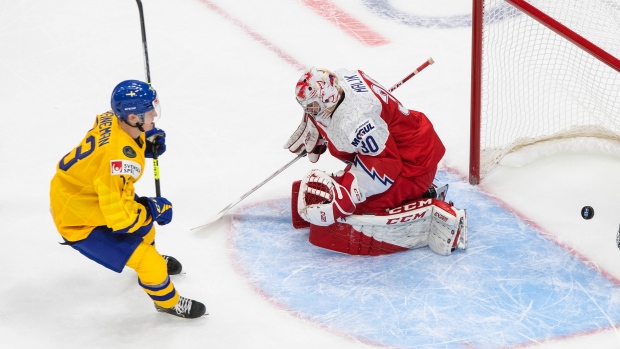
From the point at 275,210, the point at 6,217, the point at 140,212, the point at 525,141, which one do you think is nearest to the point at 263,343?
the point at 140,212

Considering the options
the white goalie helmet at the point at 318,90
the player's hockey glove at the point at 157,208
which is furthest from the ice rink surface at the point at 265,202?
the white goalie helmet at the point at 318,90

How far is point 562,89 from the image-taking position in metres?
5.08

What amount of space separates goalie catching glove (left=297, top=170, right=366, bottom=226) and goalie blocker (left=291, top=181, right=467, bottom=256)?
10 cm

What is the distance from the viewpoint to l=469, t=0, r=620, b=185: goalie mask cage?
487cm

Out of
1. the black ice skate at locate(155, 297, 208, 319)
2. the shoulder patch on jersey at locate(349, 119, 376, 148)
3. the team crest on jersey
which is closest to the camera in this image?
the team crest on jersey

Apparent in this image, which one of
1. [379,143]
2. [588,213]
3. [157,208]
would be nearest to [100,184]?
[157,208]

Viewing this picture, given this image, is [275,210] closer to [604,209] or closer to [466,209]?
[466,209]

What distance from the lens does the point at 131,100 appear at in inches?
142

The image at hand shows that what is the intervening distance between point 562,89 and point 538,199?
694 mm

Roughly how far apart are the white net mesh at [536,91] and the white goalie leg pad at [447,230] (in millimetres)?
669

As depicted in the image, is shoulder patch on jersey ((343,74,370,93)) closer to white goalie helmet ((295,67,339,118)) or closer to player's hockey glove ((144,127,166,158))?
white goalie helmet ((295,67,339,118))

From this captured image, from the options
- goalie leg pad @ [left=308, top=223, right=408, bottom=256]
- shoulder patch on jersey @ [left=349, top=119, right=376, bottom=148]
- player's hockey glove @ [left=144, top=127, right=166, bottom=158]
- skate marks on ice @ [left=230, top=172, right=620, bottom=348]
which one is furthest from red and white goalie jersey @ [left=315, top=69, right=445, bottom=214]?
player's hockey glove @ [left=144, top=127, right=166, bottom=158]

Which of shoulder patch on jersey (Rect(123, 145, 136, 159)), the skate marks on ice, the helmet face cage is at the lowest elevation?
the skate marks on ice

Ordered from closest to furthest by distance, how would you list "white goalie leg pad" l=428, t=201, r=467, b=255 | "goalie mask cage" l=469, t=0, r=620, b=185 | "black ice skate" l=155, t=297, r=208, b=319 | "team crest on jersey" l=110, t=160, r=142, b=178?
"team crest on jersey" l=110, t=160, r=142, b=178 → "black ice skate" l=155, t=297, r=208, b=319 → "white goalie leg pad" l=428, t=201, r=467, b=255 → "goalie mask cage" l=469, t=0, r=620, b=185
